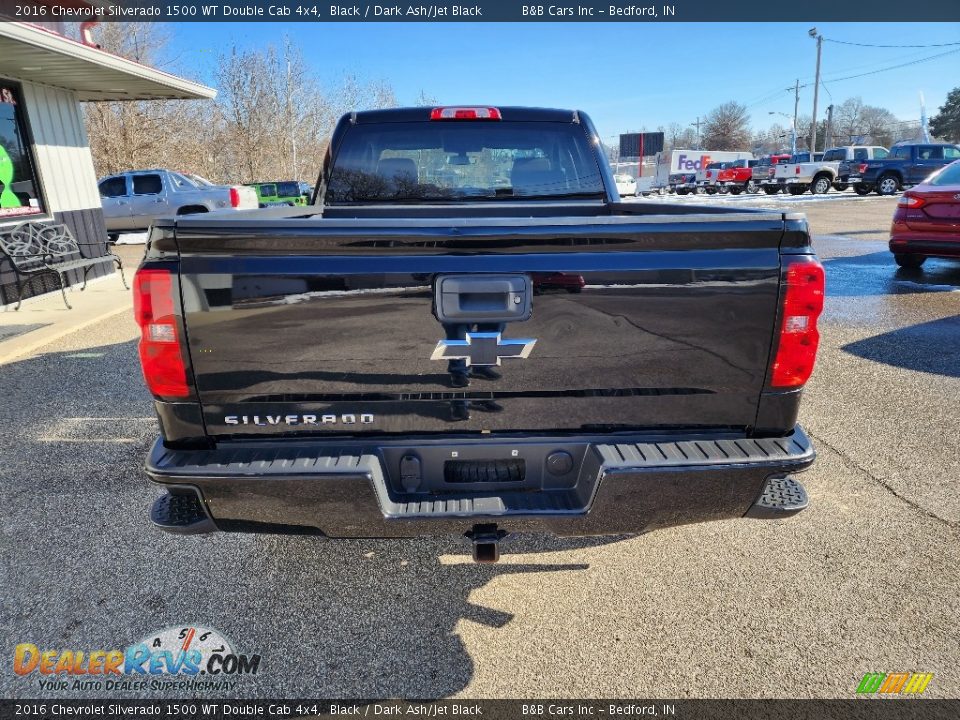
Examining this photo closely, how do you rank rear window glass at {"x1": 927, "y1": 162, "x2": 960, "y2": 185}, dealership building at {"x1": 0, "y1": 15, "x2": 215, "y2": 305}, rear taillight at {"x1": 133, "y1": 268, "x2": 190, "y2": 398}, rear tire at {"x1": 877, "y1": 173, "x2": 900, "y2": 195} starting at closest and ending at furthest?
rear taillight at {"x1": 133, "y1": 268, "x2": 190, "y2": 398}, dealership building at {"x1": 0, "y1": 15, "x2": 215, "y2": 305}, rear window glass at {"x1": 927, "y1": 162, "x2": 960, "y2": 185}, rear tire at {"x1": 877, "y1": 173, "x2": 900, "y2": 195}

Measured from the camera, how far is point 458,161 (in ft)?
12.8

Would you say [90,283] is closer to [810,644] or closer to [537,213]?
[537,213]

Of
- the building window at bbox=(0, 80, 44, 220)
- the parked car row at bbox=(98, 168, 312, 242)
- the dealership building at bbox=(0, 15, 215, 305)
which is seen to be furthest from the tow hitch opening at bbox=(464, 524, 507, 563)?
the parked car row at bbox=(98, 168, 312, 242)

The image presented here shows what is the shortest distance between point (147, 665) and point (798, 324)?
9.00 ft

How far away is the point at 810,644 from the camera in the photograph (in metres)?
2.36

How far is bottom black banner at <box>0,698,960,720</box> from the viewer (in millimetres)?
2064

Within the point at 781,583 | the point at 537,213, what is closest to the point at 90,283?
the point at 537,213

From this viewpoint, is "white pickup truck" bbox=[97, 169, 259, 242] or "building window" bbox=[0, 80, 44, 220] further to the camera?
"white pickup truck" bbox=[97, 169, 259, 242]

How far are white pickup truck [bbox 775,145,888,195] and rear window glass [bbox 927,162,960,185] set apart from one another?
86.8ft

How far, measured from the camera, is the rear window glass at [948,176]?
8.61 metres

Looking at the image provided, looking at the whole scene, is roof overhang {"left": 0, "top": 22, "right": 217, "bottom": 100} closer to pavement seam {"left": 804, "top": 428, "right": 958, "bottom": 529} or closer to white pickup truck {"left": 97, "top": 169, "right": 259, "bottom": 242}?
white pickup truck {"left": 97, "top": 169, "right": 259, "bottom": 242}

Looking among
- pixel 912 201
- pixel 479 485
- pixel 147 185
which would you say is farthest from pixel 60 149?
pixel 912 201

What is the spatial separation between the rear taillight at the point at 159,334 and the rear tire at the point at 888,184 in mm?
33682

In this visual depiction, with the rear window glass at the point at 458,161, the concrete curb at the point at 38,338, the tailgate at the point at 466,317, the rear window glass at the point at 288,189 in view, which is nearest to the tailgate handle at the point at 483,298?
the tailgate at the point at 466,317
